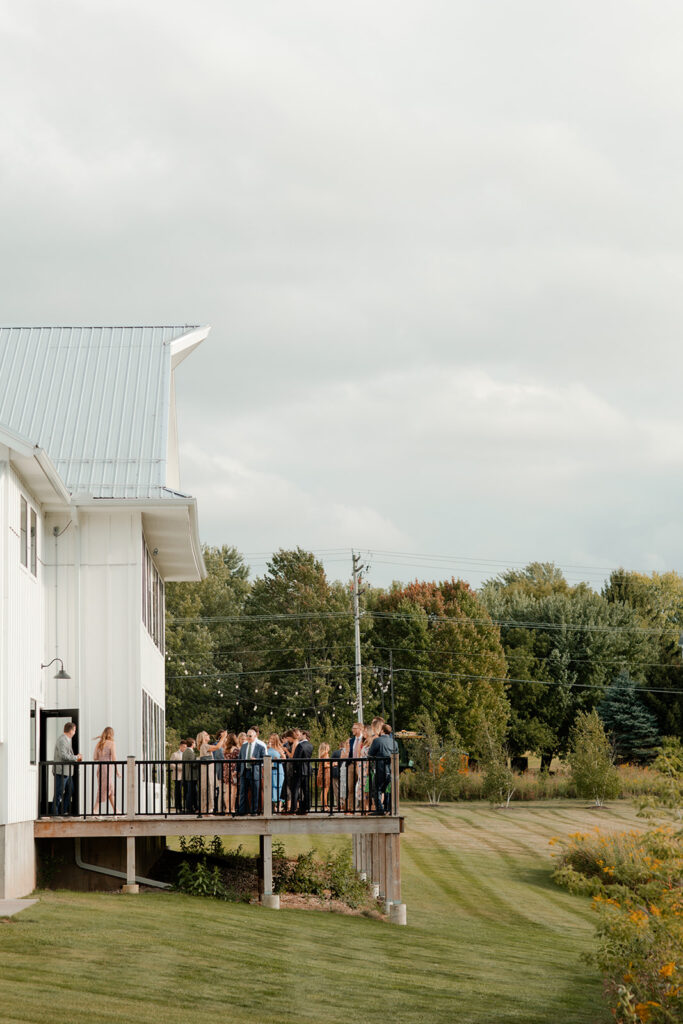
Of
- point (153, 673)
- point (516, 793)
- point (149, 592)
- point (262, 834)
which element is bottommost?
point (516, 793)

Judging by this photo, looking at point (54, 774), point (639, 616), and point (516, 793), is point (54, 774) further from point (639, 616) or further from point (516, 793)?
point (639, 616)

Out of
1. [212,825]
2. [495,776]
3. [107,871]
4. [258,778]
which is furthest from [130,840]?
[495,776]

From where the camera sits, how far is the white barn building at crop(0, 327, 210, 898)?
1984cm

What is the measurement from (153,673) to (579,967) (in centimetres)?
1176

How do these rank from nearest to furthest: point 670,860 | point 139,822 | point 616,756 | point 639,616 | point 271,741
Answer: point 670,860 → point 139,822 → point 271,741 → point 616,756 → point 639,616

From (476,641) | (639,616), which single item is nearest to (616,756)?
(476,641)

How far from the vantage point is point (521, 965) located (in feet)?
59.4

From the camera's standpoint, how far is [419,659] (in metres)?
72.9

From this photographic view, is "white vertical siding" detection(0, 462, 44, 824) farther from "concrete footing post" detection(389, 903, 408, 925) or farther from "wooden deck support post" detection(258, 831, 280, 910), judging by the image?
"concrete footing post" detection(389, 903, 408, 925)

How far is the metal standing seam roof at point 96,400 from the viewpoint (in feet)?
81.0

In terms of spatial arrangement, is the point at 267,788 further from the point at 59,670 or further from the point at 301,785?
the point at 59,670

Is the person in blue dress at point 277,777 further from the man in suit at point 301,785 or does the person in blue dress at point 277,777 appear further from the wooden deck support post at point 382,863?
the wooden deck support post at point 382,863

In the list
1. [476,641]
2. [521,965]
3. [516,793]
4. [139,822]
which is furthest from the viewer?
[476,641]

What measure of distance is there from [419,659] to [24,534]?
53.2 m
